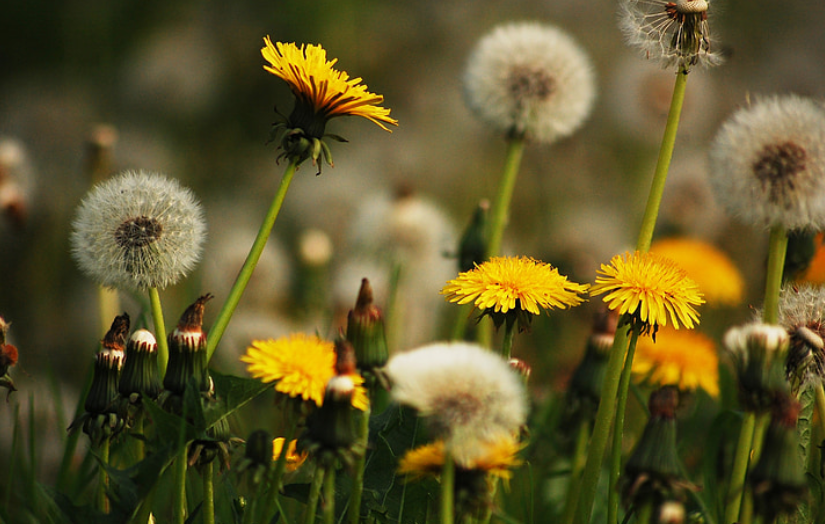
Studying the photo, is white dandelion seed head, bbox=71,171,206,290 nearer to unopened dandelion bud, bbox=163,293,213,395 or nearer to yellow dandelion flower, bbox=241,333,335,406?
unopened dandelion bud, bbox=163,293,213,395

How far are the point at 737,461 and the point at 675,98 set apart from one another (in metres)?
0.47

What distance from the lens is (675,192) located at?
131 inches

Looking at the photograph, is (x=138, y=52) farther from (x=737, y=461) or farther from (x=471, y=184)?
(x=737, y=461)

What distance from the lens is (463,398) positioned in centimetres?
86

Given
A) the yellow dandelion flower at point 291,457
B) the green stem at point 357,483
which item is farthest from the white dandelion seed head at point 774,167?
the yellow dandelion flower at point 291,457

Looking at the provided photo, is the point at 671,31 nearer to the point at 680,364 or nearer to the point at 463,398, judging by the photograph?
the point at 463,398

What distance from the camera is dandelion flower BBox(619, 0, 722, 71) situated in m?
1.13

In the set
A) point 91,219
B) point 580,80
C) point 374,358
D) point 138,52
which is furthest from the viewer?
point 138,52

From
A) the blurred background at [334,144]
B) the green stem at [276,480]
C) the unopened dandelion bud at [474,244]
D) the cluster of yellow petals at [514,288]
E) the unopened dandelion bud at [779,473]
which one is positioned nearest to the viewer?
the unopened dandelion bud at [779,473]

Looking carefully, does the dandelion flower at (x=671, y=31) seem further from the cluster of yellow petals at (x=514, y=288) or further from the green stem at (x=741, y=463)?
the green stem at (x=741, y=463)

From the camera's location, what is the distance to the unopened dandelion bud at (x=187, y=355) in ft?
3.23

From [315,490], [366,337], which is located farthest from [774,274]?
[315,490]

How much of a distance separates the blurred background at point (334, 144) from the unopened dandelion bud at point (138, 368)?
5.48 feet

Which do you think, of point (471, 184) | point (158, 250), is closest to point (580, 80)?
point (158, 250)
